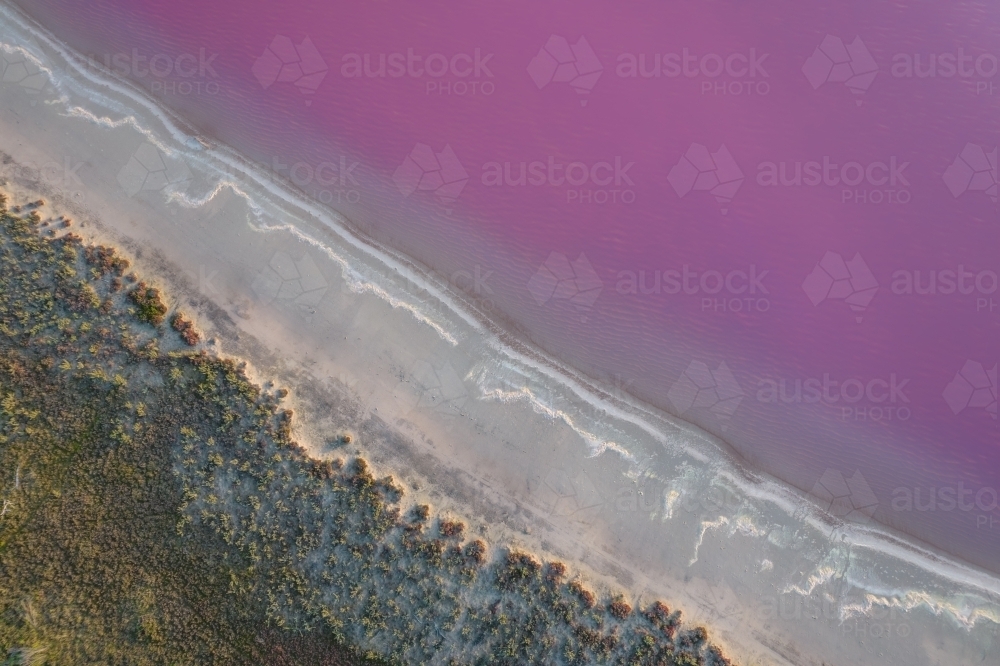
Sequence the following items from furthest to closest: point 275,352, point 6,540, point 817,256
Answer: point 817,256, point 275,352, point 6,540

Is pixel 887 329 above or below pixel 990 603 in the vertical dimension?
above

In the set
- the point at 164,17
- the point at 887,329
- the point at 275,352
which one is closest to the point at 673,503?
the point at 887,329

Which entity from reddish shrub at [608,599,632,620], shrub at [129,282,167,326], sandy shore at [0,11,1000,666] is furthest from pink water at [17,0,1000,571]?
reddish shrub at [608,599,632,620]

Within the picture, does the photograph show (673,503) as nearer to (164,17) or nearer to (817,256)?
(817,256)

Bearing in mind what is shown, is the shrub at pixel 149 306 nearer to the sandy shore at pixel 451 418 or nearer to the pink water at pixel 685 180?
the sandy shore at pixel 451 418

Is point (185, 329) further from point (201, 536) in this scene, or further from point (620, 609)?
point (620, 609)

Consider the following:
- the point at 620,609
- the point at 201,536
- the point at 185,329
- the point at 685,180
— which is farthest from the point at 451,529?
the point at 685,180

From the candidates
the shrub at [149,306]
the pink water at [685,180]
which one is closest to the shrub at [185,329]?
the shrub at [149,306]
